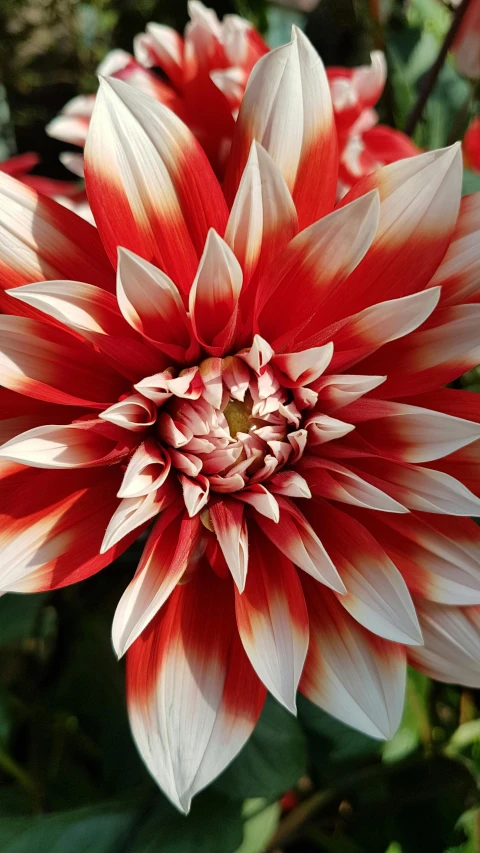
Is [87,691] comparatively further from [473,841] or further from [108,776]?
[473,841]

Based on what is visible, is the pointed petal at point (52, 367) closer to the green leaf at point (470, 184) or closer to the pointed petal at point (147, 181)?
the pointed petal at point (147, 181)

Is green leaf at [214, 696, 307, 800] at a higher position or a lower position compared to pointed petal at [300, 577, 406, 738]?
lower

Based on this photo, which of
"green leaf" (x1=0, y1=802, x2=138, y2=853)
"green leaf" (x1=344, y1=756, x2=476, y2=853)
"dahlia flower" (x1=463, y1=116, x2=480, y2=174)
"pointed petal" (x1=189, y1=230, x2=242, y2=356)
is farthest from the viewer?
"dahlia flower" (x1=463, y1=116, x2=480, y2=174)

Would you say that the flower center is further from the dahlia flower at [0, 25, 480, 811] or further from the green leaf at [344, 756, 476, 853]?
the green leaf at [344, 756, 476, 853]

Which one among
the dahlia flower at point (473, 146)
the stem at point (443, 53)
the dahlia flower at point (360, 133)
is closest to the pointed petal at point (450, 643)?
the dahlia flower at point (360, 133)

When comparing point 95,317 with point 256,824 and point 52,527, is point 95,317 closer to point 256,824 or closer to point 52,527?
point 52,527

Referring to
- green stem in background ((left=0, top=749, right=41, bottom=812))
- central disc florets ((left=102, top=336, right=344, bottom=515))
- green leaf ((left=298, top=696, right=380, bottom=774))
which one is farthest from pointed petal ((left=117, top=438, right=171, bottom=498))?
green stem in background ((left=0, top=749, right=41, bottom=812))
